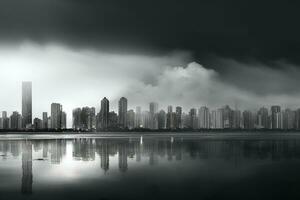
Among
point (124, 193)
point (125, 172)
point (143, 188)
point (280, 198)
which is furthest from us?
point (125, 172)

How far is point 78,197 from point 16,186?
9.03 meters

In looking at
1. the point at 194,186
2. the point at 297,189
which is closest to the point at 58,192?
the point at 194,186

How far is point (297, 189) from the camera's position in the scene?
36969 millimetres

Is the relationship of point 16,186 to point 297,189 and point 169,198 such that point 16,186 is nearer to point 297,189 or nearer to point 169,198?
point 169,198

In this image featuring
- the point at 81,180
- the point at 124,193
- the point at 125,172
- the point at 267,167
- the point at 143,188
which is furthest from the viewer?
Answer: the point at 267,167

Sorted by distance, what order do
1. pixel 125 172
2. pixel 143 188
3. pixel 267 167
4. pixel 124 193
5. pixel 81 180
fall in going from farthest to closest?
pixel 267 167
pixel 125 172
pixel 81 180
pixel 143 188
pixel 124 193

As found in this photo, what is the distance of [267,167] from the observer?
5653 centimetres

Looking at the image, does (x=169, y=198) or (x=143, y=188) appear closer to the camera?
(x=169, y=198)

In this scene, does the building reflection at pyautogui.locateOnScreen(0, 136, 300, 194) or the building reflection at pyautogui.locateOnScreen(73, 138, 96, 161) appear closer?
the building reflection at pyautogui.locateOnScreen(0, 136, 300, 194)

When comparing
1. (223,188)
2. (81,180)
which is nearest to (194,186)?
(223,188)

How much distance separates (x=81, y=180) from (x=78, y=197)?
9.96 meters

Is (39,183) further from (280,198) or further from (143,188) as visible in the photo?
(280,198)

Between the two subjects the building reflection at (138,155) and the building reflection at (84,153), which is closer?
the building reflection at (138,155)

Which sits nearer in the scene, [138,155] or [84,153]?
[138,155]
